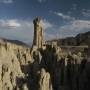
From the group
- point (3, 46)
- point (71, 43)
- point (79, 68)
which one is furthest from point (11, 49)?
point (71, 43)

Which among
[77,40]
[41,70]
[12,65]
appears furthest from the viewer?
[77,40]

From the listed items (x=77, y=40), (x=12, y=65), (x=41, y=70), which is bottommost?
(x=41, y=70)

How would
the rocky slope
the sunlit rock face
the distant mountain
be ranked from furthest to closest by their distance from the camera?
the distant mountain
the rocky slope
the sunlit rock face

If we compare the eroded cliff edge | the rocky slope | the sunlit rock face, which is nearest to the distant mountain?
the rocky slope

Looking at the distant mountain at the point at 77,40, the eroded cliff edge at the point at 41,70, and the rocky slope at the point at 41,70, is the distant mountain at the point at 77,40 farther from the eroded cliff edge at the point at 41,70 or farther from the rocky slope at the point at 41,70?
the eroded cliff edge at the point at 41,70

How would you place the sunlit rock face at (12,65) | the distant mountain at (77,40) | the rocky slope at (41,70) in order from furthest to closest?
the distant mountain at (77,40) < the rocky slope at (41,70) < the sunlit rock face at (12,65)

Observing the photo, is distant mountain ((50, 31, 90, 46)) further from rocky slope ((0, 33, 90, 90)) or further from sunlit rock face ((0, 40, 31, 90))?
sunlit rock face ((0, 40, 31, 90))

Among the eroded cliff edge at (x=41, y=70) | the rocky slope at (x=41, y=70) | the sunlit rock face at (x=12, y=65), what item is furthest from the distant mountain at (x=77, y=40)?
the sunlit rock face at (x=12, y=65)

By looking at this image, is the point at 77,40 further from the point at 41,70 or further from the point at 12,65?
the point at 41,70

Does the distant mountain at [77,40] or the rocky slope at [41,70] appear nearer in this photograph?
the rocky slope at [41,70]

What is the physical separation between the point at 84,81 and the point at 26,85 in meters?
11.6

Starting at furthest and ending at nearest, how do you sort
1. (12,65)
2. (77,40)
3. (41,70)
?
(77,40)
(12,65)
(41,70)

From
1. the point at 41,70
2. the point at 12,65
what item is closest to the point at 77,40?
the point at 12,65

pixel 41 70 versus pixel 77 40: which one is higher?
pixel 77 40
